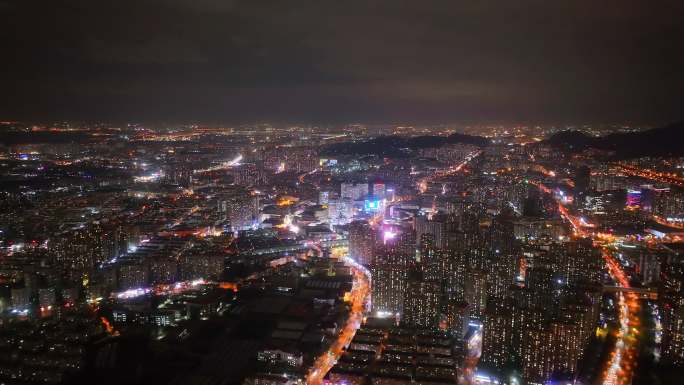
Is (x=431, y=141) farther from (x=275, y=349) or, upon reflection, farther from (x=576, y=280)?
(x=275, y=349)

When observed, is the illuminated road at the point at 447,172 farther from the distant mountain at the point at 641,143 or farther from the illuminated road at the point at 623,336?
the illuminated road at the point at 623,336

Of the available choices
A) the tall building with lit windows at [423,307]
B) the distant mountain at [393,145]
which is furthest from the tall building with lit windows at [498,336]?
the distant mountain at [393,145]

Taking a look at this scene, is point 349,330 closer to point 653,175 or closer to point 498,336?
point 498,336

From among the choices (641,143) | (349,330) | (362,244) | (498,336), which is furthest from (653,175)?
(349,330)

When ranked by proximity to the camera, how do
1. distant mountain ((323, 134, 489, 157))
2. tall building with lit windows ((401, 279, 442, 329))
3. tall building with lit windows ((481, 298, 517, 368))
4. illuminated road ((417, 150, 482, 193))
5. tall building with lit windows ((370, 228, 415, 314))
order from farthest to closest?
distant mountain ((323, 134, 489, 157)) → illuminated road ((417, 150, 482, 193)) → tall building with lit windows ((370, 228, 415, 314)) → tall building with lit windows ((401, 279, 442, 329)) → tall building with lit windows ((481, 298, 517, 368))

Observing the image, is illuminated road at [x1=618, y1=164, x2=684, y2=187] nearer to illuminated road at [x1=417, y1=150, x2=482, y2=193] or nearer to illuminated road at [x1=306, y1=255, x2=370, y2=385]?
illuminated road at [x1=417, y1=150, x2=482, y2=193]

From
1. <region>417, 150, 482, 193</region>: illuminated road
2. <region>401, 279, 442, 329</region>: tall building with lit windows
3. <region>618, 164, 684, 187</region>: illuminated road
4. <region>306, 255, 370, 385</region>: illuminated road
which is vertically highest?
<region>618, 164, 684, 187</region>: illuminated road

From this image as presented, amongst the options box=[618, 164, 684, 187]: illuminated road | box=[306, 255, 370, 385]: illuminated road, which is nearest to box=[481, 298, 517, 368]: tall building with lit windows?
box=[306, 255, 370, 385]: illuminated road
